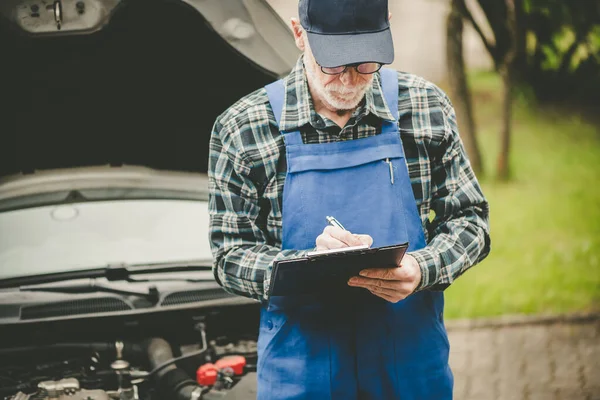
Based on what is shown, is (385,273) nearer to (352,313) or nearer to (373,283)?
(373,283)

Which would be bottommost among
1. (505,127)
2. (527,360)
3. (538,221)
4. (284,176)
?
(527,360)

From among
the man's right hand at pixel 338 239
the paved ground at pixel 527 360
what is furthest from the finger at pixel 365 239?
the paved ground at pixel 527 360

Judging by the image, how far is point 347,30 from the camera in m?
2.49

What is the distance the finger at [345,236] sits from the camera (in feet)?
7.36

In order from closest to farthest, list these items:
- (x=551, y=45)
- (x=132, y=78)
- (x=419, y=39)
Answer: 1. (x=132, y=78)
2. (x=551, y=45)
3. (x=419, y=39)

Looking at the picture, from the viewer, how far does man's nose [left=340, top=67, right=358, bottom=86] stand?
2471mm

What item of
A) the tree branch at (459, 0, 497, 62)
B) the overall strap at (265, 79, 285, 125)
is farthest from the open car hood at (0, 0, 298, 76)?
the tree branch at (459, 0, 497, 62)

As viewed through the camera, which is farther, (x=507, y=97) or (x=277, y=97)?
(x=507, y=97)

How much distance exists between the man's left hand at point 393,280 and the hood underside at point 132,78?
4.38 feet

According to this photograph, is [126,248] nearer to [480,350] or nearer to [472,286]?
[480,350]

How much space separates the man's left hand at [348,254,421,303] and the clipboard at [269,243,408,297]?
37 mm

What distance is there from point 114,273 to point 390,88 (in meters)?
1.61

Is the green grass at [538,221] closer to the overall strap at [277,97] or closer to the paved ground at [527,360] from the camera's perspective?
the paved ground at [527,360]

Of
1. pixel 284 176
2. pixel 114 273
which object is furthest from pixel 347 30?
pixel 114 273
